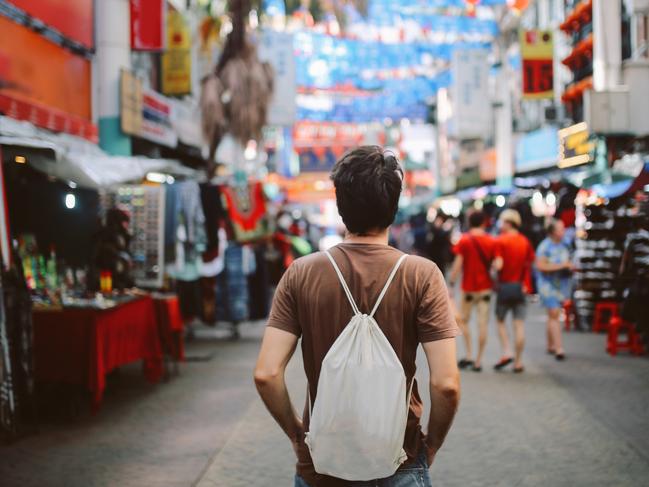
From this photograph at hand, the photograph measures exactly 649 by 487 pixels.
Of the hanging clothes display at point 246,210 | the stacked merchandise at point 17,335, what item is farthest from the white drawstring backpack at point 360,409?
the hanging clothes display at point 246,210

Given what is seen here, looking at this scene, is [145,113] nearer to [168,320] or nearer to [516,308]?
[168,320]

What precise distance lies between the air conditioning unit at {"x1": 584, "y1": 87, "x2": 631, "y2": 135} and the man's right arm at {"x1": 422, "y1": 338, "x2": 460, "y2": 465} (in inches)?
635

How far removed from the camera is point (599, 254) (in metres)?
14.0

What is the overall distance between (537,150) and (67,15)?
1737 centimetres

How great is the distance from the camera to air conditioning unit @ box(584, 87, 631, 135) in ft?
57.7

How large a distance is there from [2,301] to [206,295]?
282 inches

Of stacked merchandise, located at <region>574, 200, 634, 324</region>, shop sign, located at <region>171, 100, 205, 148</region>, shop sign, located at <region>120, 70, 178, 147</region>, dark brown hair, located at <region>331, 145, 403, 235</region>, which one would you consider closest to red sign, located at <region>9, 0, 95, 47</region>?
shop sign, located at <region>120, 70, 178, 147</region>

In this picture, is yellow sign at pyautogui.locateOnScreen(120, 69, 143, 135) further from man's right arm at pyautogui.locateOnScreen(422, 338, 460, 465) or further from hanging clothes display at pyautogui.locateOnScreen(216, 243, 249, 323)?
man's right arm at pyautogui.locateOnScreen(422, 338, 460, 465)

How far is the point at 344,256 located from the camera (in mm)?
2729

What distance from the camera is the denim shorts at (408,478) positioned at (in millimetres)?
2605

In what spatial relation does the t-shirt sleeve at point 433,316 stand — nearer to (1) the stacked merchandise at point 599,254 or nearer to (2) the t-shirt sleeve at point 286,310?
(2) the t-shirt sleeve at point 286,310

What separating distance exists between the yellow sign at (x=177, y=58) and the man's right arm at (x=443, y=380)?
17388 millimetres

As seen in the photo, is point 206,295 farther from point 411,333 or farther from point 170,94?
point 411,333

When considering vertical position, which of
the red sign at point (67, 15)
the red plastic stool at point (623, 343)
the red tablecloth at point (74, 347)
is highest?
the red sign at point (67, 15)
